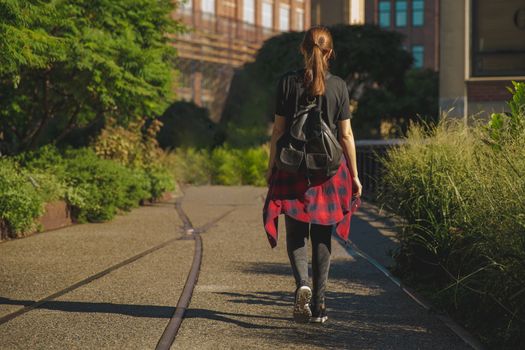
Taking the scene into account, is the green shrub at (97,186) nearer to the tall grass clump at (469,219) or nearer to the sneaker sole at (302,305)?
the tall grass clump at (469,219)

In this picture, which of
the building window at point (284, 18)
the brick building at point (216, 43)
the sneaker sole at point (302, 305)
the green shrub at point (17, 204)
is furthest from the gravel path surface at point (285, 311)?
the building window at point (284, 18)

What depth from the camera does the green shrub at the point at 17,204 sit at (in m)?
11.9

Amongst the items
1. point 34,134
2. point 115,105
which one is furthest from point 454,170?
point 34,134

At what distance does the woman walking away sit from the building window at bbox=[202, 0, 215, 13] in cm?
5631

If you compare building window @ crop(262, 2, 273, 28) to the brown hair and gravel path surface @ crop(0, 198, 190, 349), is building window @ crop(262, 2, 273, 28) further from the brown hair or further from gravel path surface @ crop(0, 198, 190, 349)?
the brown hair

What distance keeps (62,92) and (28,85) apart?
0.68 meters

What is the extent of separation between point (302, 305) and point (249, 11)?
2489 inches

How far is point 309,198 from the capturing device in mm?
5879

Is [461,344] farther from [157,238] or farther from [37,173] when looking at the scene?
[37,173]

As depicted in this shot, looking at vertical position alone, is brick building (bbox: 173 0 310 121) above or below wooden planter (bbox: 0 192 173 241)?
above

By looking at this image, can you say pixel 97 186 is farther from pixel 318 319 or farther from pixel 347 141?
pixel 347 141

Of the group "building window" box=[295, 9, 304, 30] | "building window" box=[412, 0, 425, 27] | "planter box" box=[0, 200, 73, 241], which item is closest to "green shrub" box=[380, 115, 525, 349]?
"planter box" box=[0, 200, 73, 241]

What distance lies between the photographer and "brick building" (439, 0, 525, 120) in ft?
74.4

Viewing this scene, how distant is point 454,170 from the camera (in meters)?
7.80
